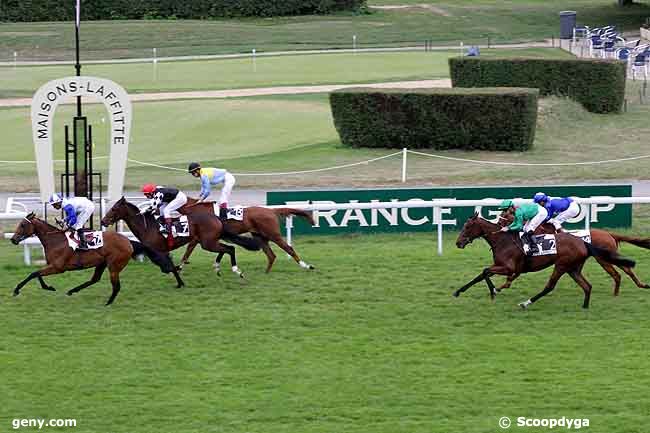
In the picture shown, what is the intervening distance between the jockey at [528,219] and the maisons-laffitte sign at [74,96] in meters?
5.05

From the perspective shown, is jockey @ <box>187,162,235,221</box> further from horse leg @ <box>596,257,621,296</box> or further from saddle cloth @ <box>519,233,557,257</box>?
horse leg @ <box>596,257,621,296</box>

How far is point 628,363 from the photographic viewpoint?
426 inches

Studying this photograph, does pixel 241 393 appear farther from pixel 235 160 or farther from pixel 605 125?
pixel 605 125

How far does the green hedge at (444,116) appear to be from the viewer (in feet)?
72.8

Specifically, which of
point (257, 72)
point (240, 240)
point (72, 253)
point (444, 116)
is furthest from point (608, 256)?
point (257, 72)

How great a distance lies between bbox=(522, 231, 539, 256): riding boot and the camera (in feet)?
41.3

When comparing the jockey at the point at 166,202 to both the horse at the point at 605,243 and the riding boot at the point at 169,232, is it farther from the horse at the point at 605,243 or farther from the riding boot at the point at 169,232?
the horse at the point at 605,243

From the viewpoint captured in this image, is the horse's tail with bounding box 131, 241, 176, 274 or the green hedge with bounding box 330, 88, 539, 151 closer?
the horse's tail with bounding box 131, 241, 176, 274

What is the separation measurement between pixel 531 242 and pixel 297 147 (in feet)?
37.4

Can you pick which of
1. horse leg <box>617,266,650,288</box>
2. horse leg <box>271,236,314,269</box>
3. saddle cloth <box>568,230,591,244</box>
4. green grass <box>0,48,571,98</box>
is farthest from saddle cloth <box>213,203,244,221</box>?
green grass <box>0,48,571,98</box>

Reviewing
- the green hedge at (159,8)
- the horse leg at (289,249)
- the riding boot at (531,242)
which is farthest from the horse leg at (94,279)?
the green hedge at (159,8)

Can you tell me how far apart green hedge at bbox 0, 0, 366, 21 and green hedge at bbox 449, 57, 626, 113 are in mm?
24795

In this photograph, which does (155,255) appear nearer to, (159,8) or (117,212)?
(117,212)

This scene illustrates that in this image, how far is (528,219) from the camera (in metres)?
12.8
